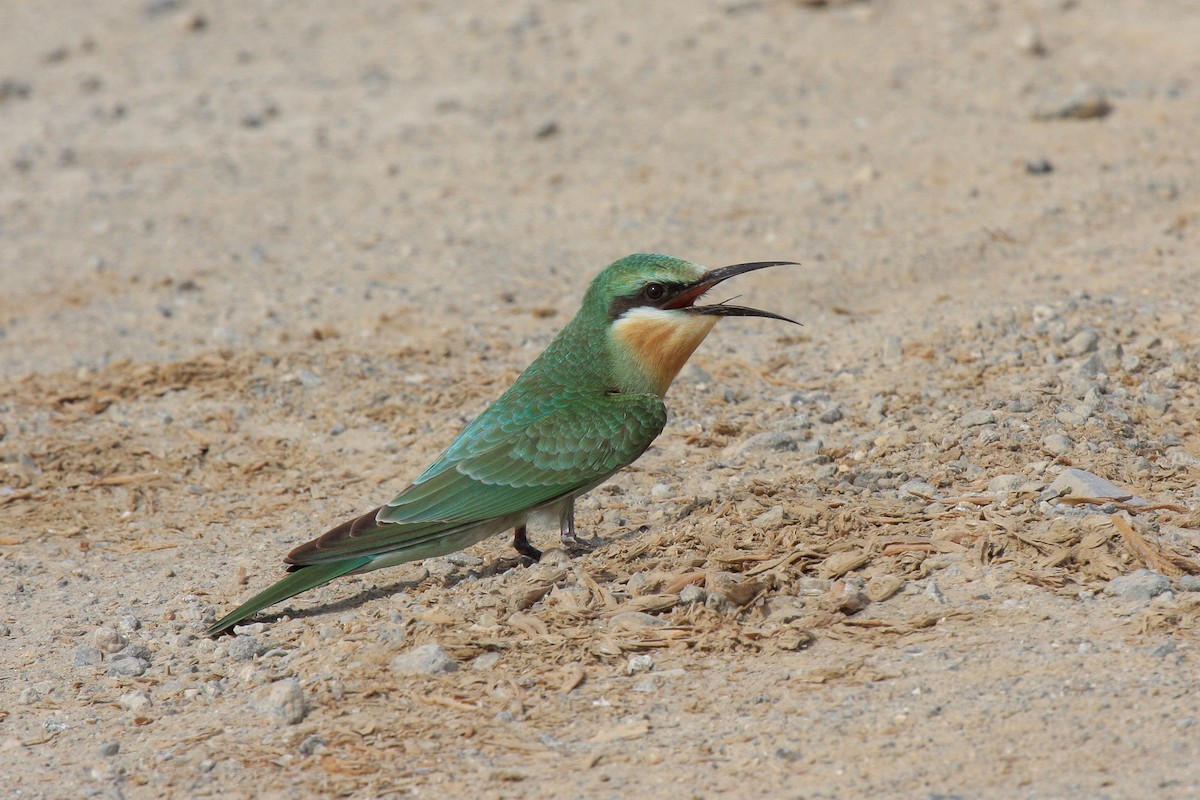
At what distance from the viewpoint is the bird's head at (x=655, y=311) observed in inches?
191

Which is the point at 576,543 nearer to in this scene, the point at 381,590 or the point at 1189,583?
the point at 381,590

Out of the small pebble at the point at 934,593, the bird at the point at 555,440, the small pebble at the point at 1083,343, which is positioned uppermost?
the bird at the point at 555,440

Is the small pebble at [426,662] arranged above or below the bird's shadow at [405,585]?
above

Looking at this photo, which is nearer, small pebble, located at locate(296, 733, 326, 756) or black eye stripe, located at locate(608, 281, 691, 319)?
small pebble, located at locate(296, 733, 326, 756)

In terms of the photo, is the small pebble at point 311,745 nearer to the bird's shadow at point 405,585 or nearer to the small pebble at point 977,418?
the bird's shadow at point 405,585

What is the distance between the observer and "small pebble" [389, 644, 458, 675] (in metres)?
3.98

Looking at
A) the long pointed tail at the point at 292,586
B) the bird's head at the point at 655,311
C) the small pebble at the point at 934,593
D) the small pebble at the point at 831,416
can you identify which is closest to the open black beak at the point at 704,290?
the bird's head at the point at 655,311

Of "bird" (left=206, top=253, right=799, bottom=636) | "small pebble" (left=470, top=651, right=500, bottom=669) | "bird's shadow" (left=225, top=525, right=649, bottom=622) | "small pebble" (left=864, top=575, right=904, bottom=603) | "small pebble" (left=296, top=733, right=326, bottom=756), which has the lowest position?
"bird's shadow" (left=225, top=525, right=649, bottom=622)

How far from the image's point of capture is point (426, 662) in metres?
3.99

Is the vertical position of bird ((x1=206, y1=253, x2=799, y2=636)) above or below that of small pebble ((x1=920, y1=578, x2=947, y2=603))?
above

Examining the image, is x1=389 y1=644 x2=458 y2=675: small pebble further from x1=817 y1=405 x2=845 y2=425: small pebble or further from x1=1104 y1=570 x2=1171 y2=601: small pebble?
x1=817 y1=405 x2=845 y2=425: small pebble

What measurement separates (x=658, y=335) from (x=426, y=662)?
1.49m

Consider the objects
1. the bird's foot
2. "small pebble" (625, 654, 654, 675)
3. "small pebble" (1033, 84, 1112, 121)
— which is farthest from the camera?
"small pebble" (1033, 84, 1112, 121)

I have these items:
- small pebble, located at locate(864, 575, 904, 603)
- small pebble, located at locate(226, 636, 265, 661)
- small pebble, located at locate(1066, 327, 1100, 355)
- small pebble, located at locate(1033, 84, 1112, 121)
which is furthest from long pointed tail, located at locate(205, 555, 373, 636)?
small pebble, located at locate(1033, 84, 1112, 121)
